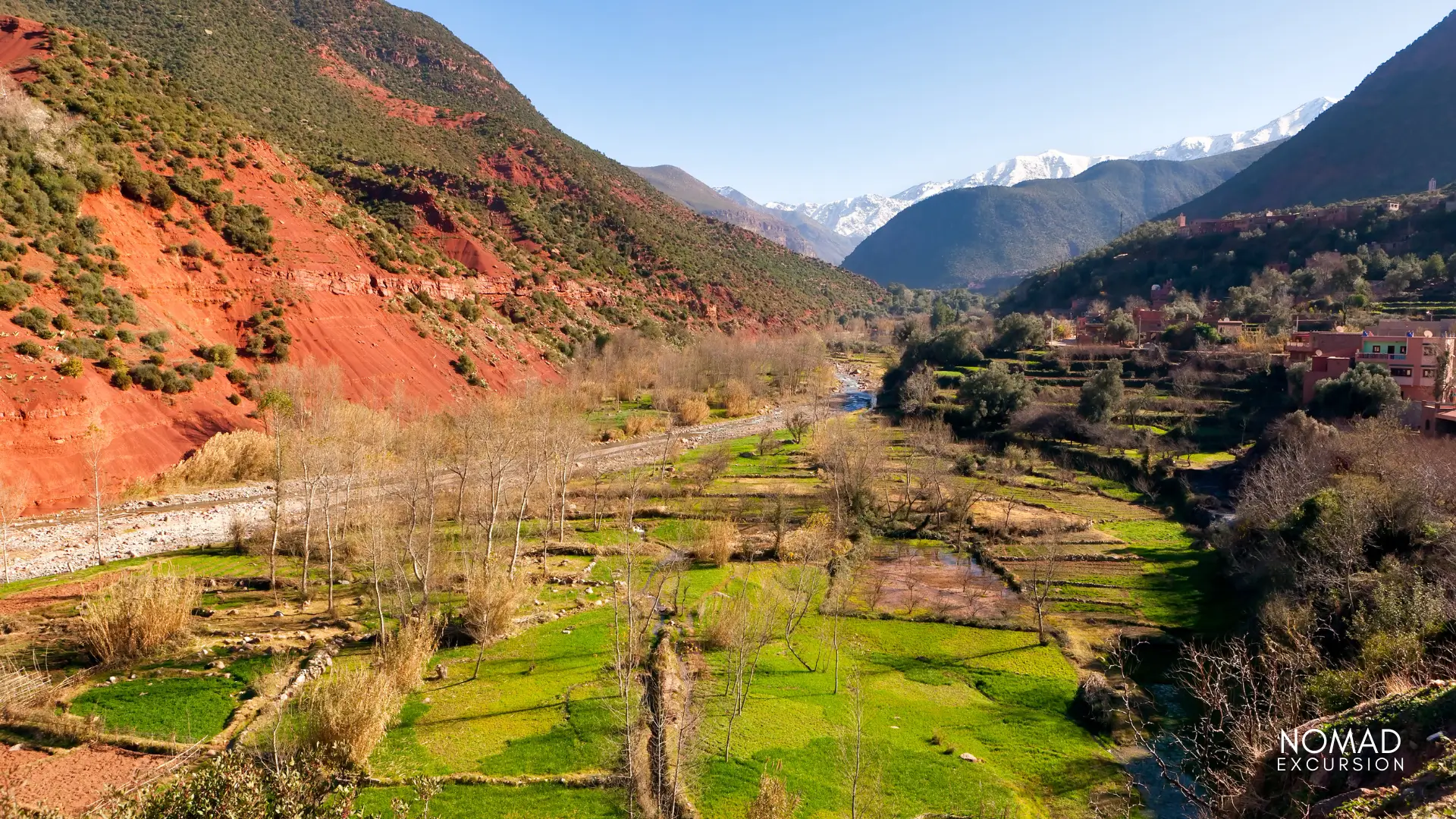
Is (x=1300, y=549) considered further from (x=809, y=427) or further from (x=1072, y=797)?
(x=809, y=427)

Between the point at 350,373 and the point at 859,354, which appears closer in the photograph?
the point at 350,373

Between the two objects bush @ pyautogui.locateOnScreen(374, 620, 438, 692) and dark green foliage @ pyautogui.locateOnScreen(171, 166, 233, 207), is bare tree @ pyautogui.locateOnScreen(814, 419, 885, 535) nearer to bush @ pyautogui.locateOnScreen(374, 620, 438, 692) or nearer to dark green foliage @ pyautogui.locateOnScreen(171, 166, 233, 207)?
bush @ pyautogui.locateOnScreen(374, 620, 438, 692)

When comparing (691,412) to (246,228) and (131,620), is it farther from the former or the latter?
(131,620)

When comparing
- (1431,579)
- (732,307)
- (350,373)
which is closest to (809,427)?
(350,373)

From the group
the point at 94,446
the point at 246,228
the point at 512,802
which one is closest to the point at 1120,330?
the point at 512,802

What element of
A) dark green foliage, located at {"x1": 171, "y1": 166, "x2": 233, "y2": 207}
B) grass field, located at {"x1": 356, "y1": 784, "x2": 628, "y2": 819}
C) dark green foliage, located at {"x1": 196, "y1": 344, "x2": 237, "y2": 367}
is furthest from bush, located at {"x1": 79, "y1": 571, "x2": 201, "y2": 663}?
dark green foliage, located at {"x1": 171, "y1": 166, "x2": 233, "y2": 207}

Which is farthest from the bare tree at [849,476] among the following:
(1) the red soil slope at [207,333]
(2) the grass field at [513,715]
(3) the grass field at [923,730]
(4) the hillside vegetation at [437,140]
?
(4) the hillside vegetation at [437,140]
